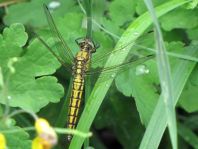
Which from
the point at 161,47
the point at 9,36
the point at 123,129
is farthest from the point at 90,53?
the point at 123,129

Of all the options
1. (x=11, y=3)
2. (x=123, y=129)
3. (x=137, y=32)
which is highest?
(x=11, y=3)

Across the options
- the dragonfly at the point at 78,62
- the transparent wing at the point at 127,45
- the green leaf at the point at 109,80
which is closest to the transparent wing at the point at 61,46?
the dragonfly at the point at 78,62

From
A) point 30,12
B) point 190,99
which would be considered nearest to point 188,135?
point 190,99

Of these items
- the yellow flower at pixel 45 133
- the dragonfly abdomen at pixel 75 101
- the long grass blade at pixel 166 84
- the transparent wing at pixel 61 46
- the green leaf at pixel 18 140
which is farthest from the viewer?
the transparent wing at pixel 61 46

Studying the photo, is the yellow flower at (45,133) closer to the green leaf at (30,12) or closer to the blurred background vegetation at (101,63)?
the blurred background vegetation at (101,63)

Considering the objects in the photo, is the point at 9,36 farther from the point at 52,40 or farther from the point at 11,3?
the point at 11,3

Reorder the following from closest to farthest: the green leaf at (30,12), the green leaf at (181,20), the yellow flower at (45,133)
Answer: the yellow flower at (45,133) → the green leaf at (181,20) → the green leaf at (30,12)

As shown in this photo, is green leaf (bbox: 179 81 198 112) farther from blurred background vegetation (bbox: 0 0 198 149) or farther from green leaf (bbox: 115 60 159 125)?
green leaf (bbox: 115 60 159 125)

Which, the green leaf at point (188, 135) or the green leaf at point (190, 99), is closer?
the green leaf at point (190, 99)
